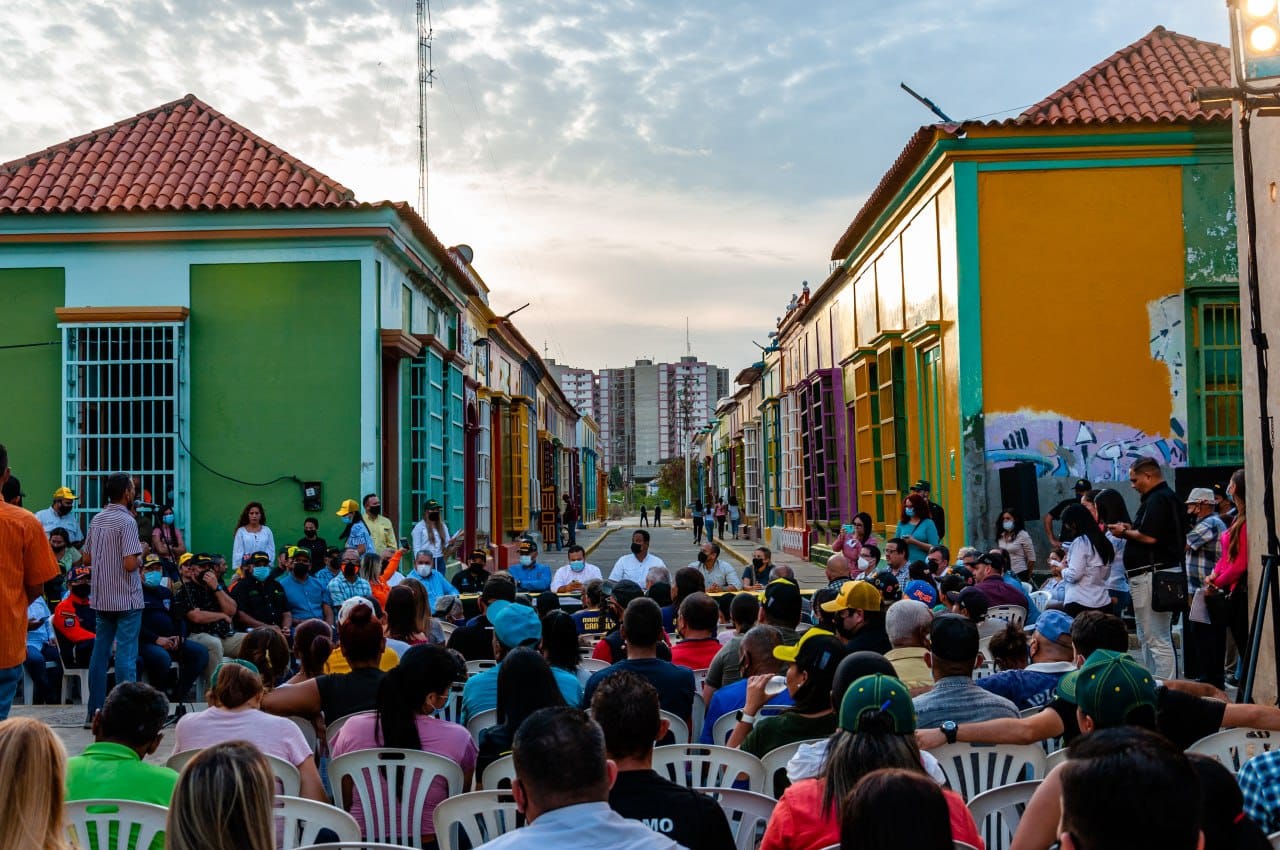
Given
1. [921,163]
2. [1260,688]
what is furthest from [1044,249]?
[1260,688]

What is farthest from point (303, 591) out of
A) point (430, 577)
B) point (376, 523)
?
point (376, 523)

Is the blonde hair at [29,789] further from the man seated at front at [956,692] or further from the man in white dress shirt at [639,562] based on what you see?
the man in white dress shirt at [639,562]

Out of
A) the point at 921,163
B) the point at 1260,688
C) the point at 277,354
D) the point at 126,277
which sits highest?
the point at 921,163

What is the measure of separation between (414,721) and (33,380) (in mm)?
12873

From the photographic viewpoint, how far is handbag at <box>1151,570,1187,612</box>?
9906 mm

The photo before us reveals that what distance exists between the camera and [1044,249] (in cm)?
1577

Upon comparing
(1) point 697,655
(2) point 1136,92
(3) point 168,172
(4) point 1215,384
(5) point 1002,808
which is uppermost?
(2) point 1136,92

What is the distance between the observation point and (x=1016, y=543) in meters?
14.2

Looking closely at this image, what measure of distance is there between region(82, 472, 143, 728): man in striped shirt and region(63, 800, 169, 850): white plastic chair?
546 centimetres

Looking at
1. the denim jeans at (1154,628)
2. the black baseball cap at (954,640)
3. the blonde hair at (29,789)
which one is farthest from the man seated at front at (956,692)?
the denim jeans at (1154,628)

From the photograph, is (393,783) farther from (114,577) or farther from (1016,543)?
(1016,543)

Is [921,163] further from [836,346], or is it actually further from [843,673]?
[843,673]

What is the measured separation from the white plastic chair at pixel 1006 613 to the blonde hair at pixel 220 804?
8.05m

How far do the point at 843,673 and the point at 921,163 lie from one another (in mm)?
14004
